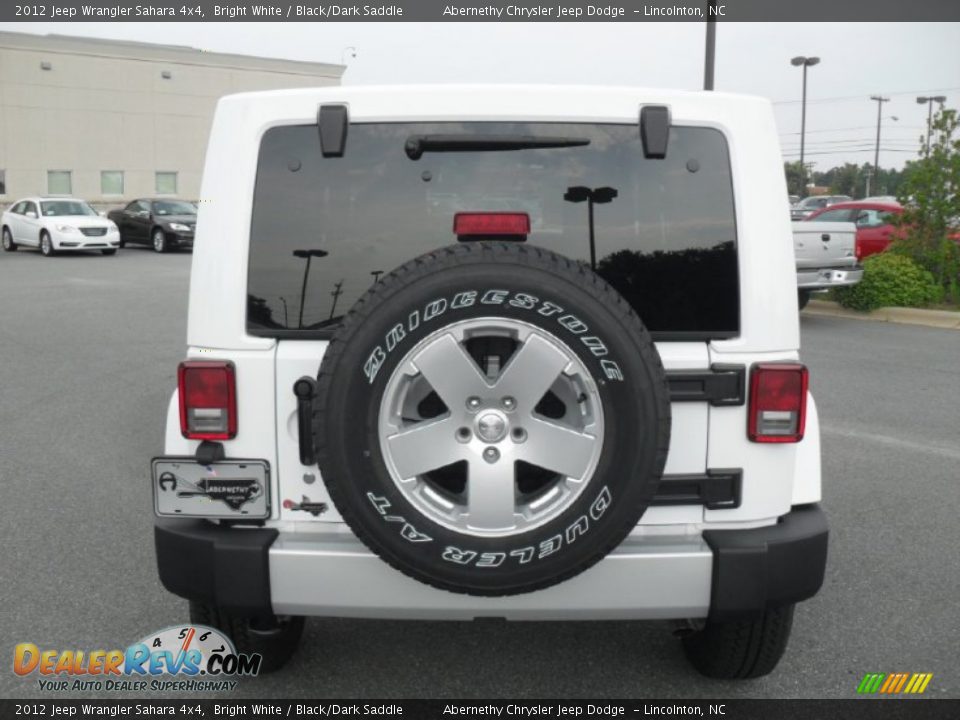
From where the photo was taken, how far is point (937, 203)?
1455cm

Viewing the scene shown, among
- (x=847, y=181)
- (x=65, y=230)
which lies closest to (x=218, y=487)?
(x=65, y=230)

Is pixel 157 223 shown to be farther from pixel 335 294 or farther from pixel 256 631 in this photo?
pixel 335 294

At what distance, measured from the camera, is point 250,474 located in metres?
2.95

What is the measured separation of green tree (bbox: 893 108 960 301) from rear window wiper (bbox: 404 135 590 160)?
43.4 ft

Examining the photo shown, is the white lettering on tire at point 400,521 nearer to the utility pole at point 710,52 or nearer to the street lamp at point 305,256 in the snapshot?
the street lamp at point 305,256

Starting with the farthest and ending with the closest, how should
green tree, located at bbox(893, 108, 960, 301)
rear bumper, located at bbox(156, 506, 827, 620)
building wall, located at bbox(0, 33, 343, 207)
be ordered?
1. building wall, located at bbox(0, 33, 343, 207)
2. green tree, located at bbox(893, 108, 960, 301)
3. rear bumper, located at bbox(156, 506, 827, 620)

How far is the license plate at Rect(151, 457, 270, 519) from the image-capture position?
295cm

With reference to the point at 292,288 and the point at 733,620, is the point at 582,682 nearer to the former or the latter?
the point at 733,620

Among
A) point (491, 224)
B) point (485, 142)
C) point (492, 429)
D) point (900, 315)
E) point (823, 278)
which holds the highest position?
point (485, 142)

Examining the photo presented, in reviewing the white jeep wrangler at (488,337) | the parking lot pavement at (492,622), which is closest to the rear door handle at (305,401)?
the white jeep wrangler at (488,337)

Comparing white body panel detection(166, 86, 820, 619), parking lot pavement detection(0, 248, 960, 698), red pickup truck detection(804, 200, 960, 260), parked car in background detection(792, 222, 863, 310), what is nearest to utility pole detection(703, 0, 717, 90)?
red pickup truck detection(804, 200, 960, 260)

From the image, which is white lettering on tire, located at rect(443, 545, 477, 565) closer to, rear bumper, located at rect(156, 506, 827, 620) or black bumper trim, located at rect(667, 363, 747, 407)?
rear bumper, located at rect(156, 506, 827, 620)

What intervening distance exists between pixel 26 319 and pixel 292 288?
11657 millimetres

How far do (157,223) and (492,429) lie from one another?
27421 mm
